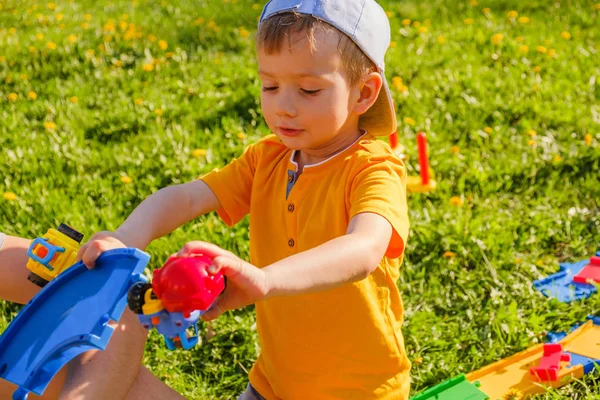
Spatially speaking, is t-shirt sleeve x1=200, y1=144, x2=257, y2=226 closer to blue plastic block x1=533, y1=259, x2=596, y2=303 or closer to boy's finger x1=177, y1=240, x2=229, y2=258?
boy's finger x1=177, y1=240, x2=229, y2=258

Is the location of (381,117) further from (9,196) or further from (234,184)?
(9,196)

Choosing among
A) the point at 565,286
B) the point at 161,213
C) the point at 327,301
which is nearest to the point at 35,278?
the point at 161,213

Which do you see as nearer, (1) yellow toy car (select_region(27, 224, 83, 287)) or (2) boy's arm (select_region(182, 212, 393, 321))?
(2) boy's arm (select_region(182, 212, 393, 321))

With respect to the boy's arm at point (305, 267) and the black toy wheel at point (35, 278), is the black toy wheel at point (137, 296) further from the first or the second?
→ the black toy wheel at point (35, 278)

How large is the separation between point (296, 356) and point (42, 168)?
7.03 ft

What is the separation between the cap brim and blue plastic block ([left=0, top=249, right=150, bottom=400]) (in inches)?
31.1

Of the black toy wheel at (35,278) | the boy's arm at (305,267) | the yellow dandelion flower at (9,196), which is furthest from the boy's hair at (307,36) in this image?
the yellow dandelion flower at (9,196)

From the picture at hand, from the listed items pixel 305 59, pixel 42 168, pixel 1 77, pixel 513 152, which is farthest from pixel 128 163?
pixel 305 59

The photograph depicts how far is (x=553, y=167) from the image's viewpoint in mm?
3965

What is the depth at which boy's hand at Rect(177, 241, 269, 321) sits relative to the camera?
1463 millimetres

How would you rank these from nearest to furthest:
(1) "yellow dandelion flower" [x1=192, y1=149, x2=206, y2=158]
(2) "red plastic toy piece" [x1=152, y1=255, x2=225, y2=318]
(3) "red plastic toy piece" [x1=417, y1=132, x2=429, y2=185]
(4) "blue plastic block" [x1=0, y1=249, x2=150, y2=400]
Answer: (2) "red plastic toy piece" [x1=152, y1=255, x2=225, y2=318]
(4) "blue plastic block" [x1=0, y1=249, x2=150, y2=400]
(3) "red plastic toy piece" [x1=417, y1=132, x2=429, y2=185]
(1) "yellow dandelion flower" [x1=192, y1=149, x2=206, y2=158]

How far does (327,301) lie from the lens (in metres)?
2.13

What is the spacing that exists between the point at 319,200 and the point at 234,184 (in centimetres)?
32

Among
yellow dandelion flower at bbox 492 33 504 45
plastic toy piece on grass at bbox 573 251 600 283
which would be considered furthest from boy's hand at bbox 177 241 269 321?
yellow dandelion flower at bbox 492 33 504 45
